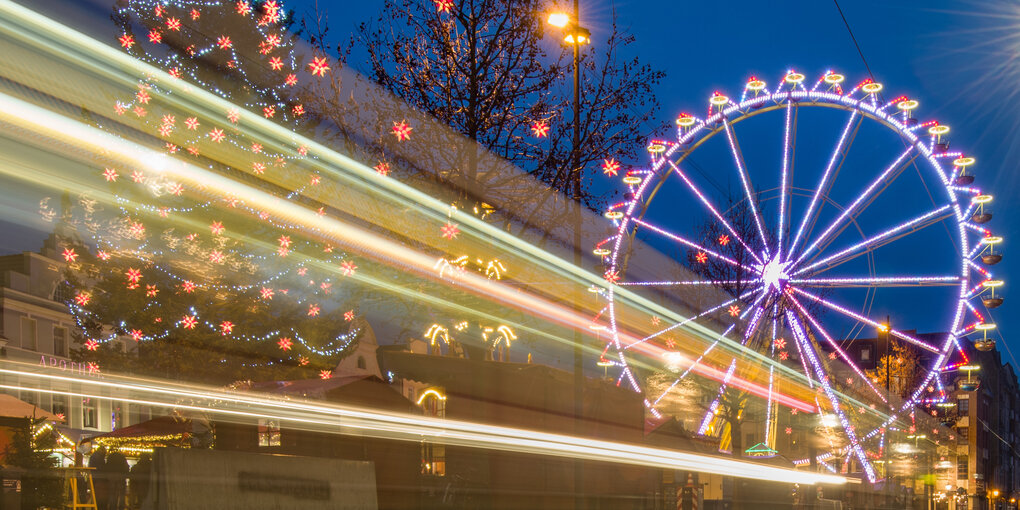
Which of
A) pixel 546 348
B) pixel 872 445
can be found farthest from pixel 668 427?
pixel 872 445

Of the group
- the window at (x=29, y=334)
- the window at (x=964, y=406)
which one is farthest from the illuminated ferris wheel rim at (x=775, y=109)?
the window at (x=964, y=406)

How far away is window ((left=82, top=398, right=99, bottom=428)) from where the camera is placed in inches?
1699

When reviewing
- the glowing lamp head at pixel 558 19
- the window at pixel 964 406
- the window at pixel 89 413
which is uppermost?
the glowing lamp head at pixel 558 19

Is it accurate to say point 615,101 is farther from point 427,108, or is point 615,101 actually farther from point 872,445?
point 872,445

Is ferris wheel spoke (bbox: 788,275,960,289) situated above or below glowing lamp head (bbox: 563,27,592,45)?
below

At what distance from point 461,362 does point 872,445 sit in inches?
1180

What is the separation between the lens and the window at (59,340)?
1684 inches

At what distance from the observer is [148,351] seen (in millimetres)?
20484

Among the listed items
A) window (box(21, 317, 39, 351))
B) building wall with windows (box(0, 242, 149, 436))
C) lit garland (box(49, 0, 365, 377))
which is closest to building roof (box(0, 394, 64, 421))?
lit garland (box(49, 0, 365, 377))

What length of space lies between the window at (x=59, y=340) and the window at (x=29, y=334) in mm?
1208

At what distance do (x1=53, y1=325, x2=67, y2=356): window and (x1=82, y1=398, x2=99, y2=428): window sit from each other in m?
2.43

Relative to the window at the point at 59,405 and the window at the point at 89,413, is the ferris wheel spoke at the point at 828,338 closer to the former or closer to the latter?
the window at the point at 59,405

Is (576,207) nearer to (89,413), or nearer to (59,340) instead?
(59,340)

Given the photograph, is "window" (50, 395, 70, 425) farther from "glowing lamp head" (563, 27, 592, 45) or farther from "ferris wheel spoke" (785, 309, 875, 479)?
"glowing lamp head" (563, 27, 592, 45)
